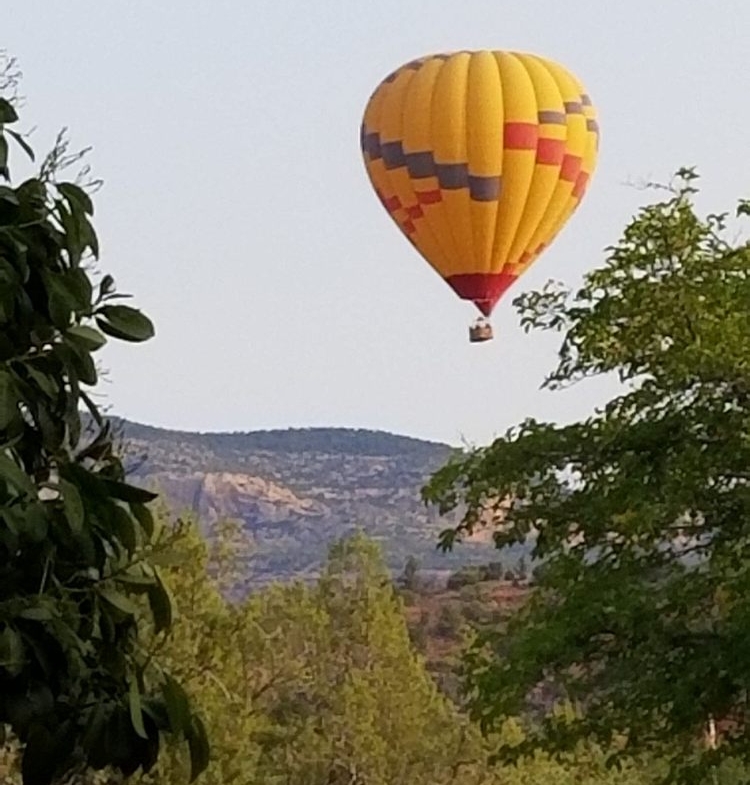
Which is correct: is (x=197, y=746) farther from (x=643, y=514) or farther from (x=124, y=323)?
(x=643, y=514)

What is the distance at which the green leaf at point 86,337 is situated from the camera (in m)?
3.29

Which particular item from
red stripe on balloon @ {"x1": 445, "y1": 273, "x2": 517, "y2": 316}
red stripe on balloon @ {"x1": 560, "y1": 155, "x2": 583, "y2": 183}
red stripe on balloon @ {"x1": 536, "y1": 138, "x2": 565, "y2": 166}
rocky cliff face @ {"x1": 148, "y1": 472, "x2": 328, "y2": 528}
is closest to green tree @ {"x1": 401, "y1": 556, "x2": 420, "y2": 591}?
rocky cliff face @ {"x1": 148, "y1": 472, "x2": 328, "y2": 528}

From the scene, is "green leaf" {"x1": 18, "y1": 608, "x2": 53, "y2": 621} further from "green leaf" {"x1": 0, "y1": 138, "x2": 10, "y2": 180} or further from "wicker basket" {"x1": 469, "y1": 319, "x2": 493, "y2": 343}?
"wicker basket" {"x1": 469, "y1": 319, "x2": 493, "y2": 343}

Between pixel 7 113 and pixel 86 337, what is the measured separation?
42cm

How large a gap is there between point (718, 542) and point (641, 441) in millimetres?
841

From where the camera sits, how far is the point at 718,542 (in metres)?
13.4

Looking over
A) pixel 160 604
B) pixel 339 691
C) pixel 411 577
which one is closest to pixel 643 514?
pixel 160 604

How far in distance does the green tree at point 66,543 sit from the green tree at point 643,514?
925 centimetres

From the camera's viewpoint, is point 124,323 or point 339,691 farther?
point 339,691

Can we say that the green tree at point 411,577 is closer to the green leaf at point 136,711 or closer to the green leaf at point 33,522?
the green leaf at point 136,711

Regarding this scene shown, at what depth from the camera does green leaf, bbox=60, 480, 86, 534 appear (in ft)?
10.2

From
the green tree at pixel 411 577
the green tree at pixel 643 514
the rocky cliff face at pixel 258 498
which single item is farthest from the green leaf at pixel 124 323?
the rocky cliff face at pixel 258 498

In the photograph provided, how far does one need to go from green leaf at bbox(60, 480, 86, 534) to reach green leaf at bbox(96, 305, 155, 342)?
1.06 feet

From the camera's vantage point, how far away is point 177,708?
3.36 m
